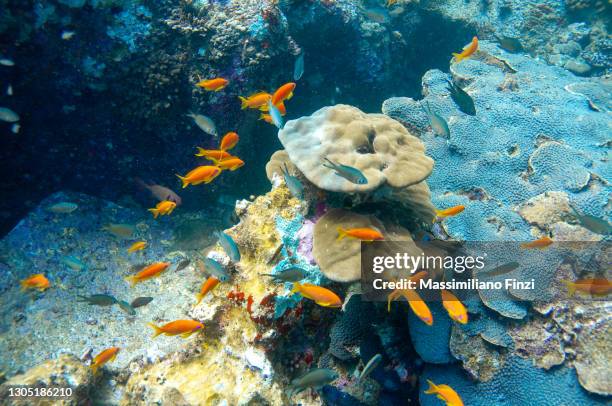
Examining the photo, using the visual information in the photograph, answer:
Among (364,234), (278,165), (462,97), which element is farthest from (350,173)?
(462,97)

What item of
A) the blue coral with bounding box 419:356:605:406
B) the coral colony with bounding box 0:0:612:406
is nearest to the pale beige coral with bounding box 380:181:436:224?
the coral colony with bounding box 0:0:612:406

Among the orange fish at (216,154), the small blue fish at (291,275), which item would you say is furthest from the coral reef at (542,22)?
the small blue fish at (291,275)

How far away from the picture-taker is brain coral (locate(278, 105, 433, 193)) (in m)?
2.94

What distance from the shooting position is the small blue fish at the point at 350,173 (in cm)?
273

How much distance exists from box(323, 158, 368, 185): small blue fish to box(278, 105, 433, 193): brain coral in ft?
0.12

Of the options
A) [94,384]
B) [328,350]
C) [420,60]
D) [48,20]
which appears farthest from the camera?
[420,60]

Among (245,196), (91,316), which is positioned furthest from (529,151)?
(91,316)

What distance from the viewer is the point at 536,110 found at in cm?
535

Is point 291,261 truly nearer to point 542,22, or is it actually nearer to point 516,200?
point 516,200

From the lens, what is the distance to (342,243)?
3.01 metres

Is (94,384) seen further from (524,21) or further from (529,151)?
(524,21)

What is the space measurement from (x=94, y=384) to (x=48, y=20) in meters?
4.95

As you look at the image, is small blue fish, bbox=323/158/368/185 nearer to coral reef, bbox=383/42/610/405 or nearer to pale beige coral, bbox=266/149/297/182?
pale beige coral, bbox=266/149/297/182

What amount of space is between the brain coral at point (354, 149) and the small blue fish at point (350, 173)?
0.04 meters
